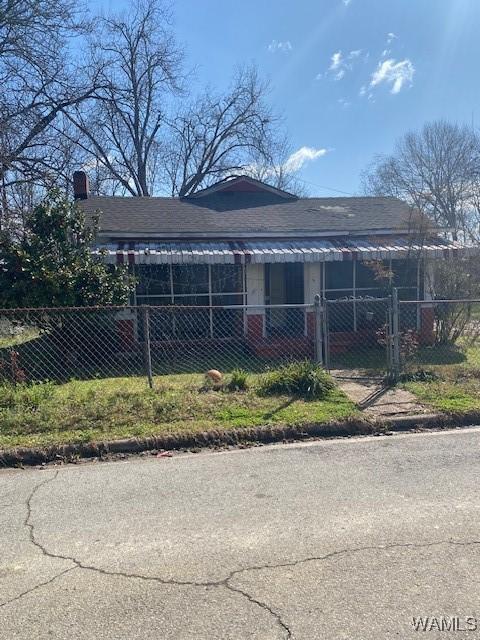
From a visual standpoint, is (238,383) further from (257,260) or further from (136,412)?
(257,260)

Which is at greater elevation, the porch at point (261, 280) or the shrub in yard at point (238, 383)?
the porch at point (261, 280)

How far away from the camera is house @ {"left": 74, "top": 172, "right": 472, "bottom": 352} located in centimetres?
1144

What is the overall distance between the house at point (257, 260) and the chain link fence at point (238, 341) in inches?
2.8

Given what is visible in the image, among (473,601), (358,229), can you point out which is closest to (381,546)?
(473,601)

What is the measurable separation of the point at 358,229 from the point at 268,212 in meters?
2.78

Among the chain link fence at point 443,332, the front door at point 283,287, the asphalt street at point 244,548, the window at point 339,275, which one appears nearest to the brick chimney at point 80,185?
the front door at point 283,287

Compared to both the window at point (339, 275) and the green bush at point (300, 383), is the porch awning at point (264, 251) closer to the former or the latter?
the window at point (339, 275)

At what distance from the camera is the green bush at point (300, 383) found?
6578 millimetres

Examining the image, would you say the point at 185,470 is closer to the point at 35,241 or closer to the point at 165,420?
the point at 165,420

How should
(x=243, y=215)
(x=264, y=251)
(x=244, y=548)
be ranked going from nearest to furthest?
(x=244, y=548) < (x=264, y=251) < (x=243, y=215)

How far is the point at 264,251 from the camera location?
11617 mm

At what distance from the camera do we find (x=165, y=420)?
18.5 feet

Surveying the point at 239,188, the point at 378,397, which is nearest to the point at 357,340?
the point at 378,397

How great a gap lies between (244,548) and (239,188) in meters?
14.4
